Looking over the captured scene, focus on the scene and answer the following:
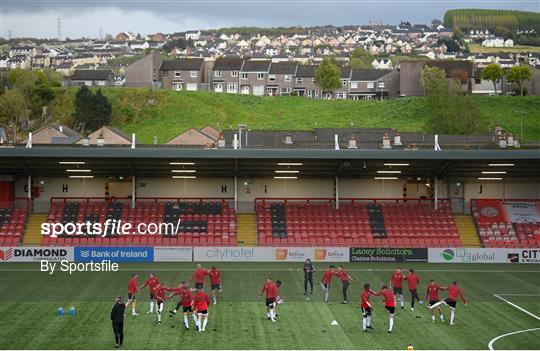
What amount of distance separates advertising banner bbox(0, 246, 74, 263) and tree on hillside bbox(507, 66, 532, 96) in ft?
300

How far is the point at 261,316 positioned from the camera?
30.6 metres

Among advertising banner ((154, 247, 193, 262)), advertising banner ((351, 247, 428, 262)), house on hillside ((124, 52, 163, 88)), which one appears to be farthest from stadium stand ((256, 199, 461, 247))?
house on hillside ((124, 52, 163, 88))

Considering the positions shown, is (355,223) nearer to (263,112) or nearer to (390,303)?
(390,303)

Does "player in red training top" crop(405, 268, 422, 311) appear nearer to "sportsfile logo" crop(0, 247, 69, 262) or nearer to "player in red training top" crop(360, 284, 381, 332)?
"player in red training top" crop(360, 284, 381, 332)

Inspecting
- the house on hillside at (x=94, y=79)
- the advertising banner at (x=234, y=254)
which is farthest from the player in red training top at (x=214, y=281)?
the house on hillside at (x=94, y=79)

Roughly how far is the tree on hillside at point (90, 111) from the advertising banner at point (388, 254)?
64.5 m

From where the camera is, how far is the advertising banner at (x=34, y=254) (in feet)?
147

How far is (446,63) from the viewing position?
421 ft

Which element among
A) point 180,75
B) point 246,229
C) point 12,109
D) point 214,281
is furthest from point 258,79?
point 214,281

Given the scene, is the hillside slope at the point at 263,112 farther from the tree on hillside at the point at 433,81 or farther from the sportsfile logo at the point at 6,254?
the sportsfile logo at the point at 6,254

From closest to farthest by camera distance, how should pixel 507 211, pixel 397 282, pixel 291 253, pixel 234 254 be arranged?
pixel 397 282, pixel 234 254, pixel 291 253, pixel 507 211

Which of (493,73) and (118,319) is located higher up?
(493,73)

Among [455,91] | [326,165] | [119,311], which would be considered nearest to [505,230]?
[326,165]

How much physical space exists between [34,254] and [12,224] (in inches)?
200
